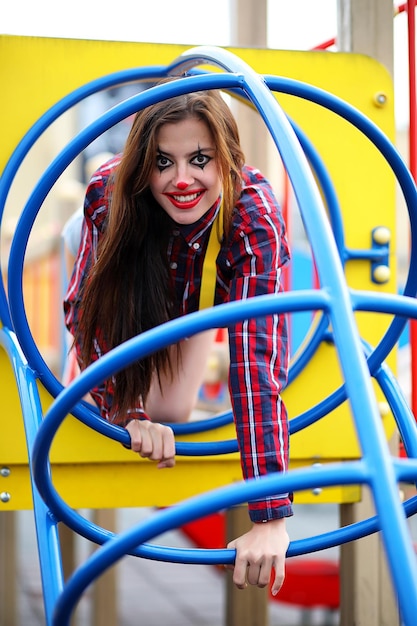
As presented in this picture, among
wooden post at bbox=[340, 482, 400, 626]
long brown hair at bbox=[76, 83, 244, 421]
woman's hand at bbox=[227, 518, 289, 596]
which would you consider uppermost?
long brown hair at bbox=[76, 83, 244, 421]

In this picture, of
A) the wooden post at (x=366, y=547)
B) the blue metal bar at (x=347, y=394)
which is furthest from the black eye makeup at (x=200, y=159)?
the wooden post at (x=366, y=547)

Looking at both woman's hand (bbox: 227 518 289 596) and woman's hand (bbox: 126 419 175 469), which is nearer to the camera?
woman's hand (bbox: 227 518 289 596)

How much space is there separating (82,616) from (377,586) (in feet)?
11.6

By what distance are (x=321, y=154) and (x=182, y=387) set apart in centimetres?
59

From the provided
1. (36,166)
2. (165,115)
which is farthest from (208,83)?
(36,166)

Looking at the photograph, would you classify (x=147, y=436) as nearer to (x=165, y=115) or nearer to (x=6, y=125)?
(x=165, y=115)

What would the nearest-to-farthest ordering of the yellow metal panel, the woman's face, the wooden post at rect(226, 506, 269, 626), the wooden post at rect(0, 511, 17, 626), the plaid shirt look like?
the plaid shirt < the woman's face < the yellow metal panel < the wooden post at rect(226, 506, 269, 626) < the wooden post at rect(0, 511, 17, 626)

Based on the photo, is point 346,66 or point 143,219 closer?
point 143,219

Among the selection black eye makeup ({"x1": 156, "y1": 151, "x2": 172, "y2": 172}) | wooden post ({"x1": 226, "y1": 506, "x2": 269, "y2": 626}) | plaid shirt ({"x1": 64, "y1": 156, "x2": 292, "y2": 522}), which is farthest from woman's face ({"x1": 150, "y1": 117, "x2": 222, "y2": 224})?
wooden post ({"x1": 226, "y1": 506, "x2": 269, "y2": 626})

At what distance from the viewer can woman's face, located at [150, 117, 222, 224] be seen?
1422 mm

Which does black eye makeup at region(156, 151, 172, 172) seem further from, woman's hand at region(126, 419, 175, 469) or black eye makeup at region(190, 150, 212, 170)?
woman's hand at region(126, 419, 175, 469)

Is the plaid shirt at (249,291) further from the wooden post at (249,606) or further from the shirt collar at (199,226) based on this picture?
the wooden post at (249,606)

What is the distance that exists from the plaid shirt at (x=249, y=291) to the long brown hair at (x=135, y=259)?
31mm

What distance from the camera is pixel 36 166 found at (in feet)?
32.2
